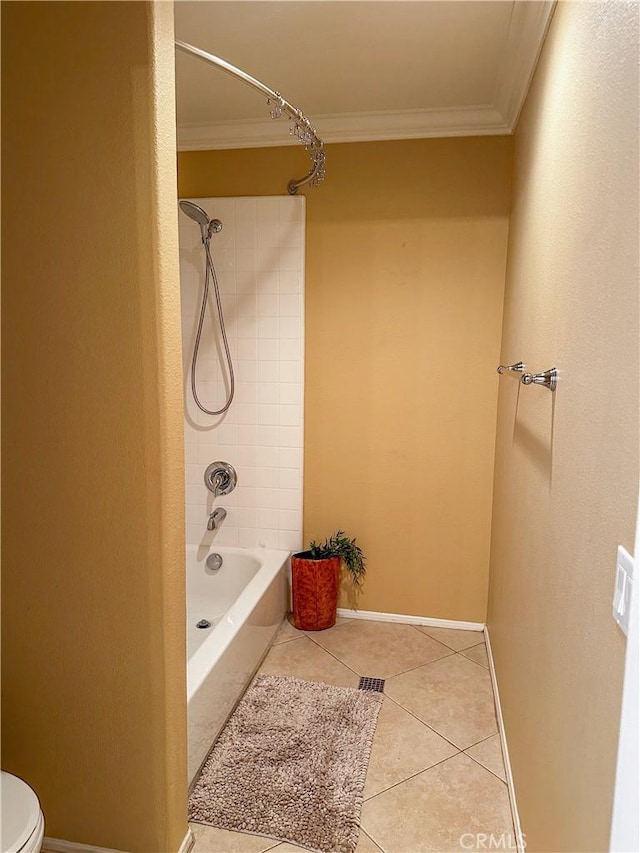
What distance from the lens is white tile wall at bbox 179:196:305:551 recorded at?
3129 millimetres

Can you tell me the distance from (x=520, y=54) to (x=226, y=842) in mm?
2791

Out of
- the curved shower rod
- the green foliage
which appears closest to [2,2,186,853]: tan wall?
the curved shower rod

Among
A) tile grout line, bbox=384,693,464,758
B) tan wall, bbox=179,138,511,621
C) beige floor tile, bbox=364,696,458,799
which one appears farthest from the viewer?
tan wall, bbox=179,138,511,621

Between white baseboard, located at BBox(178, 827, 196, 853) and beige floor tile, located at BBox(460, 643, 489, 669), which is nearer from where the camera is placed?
white baseboard, located at BBox(178, 827, 196, 853)

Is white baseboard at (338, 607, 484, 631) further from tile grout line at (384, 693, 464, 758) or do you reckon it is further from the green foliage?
tile grout line at (384, 693, 464, 758)

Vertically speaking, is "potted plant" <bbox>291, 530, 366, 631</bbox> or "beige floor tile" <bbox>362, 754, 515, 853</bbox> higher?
"potted plant" <bbox>291, 530, 366, 631</bbox>

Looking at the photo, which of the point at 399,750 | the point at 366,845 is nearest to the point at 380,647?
the point at 399,750

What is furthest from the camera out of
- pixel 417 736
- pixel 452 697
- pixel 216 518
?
pixel 216 518

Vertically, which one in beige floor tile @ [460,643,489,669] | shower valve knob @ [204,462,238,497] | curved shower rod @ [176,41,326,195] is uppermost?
curved shower rod @ [176,41,326,195]

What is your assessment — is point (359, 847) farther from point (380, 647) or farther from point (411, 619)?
point (411, 619)

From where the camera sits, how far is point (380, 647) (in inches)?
118

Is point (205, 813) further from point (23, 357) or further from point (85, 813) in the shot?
point (23, 357)

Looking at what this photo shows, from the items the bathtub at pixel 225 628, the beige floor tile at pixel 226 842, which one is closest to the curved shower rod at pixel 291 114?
the bathtub at pixel 225 628
